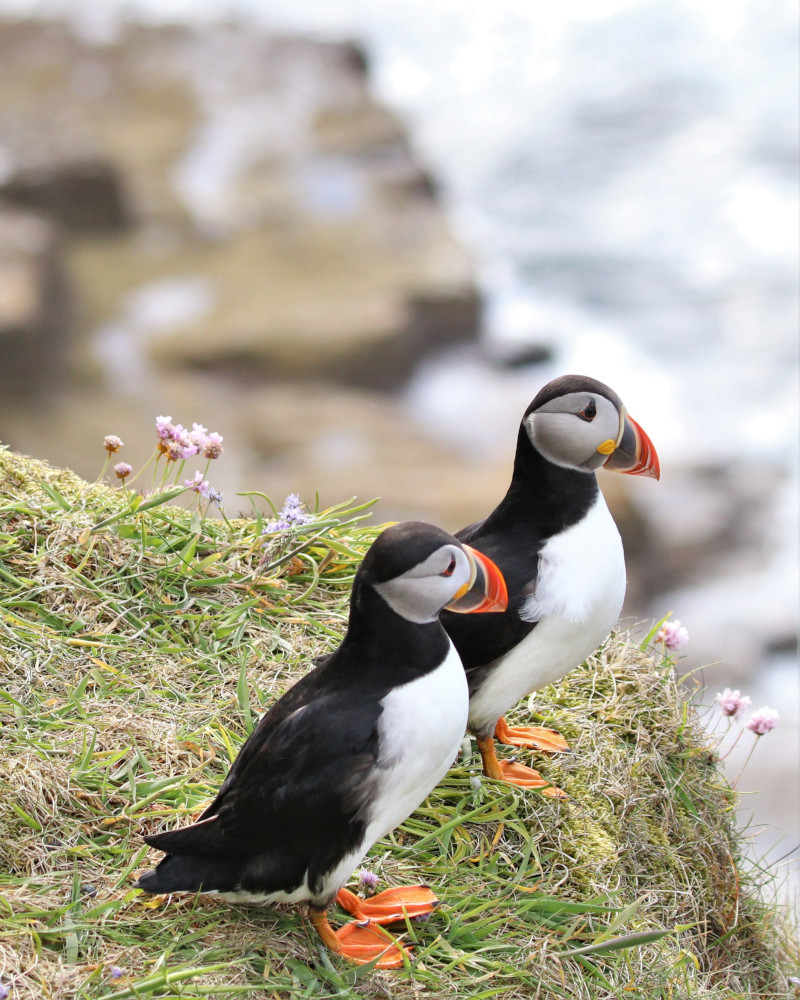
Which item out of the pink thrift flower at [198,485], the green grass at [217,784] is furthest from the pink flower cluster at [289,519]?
the pink thrift flower at [198,485]

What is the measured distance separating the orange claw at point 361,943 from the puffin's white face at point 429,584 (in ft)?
2.23

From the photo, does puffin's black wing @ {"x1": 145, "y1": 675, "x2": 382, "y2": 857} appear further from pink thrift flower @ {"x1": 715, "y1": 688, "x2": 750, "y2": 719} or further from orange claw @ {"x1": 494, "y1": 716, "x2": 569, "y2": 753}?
pink thrift flower @ {"x1": 715, "y1": 688, "x2": 750, "y2": 719}

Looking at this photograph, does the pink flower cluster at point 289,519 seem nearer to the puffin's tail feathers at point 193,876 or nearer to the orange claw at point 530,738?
the orange claw at point 530,738

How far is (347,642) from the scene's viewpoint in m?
2.38

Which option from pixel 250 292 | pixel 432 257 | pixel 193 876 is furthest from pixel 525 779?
pixel 432 257

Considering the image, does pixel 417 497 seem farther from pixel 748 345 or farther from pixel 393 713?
pixel 393 713

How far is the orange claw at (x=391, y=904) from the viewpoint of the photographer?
2.51m

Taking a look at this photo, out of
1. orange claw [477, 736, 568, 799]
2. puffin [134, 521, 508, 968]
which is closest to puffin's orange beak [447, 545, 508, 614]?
puffin [134, 521, 508, 968]

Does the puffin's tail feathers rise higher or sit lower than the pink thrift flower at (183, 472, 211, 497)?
lower

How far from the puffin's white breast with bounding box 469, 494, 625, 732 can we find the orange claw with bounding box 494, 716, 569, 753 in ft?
0.79

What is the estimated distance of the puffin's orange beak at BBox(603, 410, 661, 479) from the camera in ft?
9.22

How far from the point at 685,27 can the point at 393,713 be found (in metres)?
14.1

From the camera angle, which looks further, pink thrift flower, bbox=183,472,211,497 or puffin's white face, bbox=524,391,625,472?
pink thrift flower, bbox=183,472,211,497

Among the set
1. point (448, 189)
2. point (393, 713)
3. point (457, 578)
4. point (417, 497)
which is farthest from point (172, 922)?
point (448, 189)
